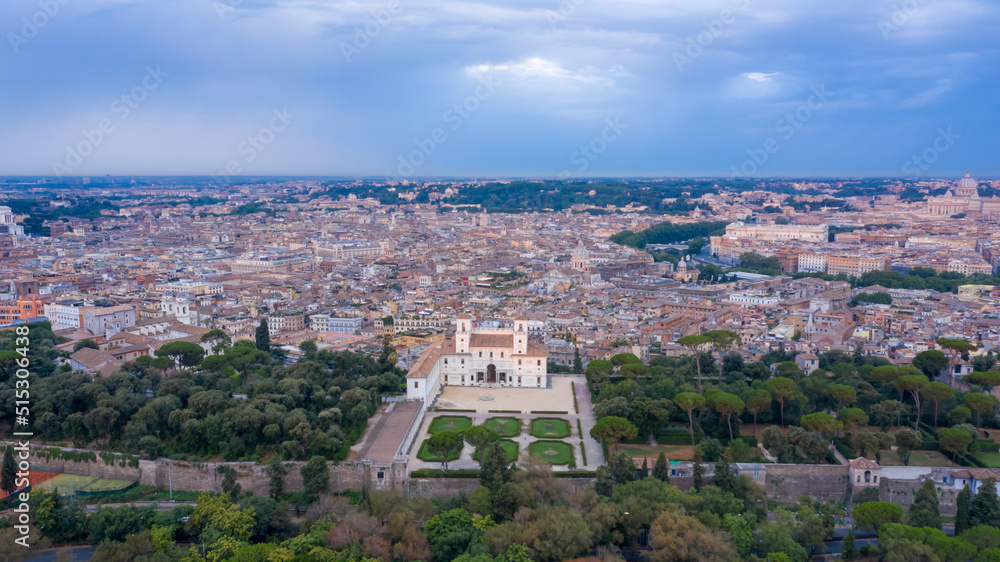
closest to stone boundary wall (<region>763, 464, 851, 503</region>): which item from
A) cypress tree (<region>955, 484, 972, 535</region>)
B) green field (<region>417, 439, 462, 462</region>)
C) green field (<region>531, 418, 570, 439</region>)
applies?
cypress tree (<region>955, 484, 972, 535</region>)

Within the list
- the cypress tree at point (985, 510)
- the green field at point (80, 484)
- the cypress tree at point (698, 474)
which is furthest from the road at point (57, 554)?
the cypress tree at point (985, 510)

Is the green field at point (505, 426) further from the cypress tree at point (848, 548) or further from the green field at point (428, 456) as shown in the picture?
the cypress tree at point (848, 548)

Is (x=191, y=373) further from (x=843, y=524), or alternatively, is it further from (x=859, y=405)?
(x=859, y=405)

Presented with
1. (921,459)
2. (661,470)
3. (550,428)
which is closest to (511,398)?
(550,428)

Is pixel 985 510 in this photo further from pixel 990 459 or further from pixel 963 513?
pixel 990 459

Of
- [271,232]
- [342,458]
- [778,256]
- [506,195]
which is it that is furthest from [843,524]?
[506,195]

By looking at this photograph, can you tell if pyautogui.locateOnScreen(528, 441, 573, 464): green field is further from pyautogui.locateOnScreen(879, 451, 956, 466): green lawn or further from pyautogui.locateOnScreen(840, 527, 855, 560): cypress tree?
pyautogui.locateOnScreen(879, 451, 956, 466): green lawn
